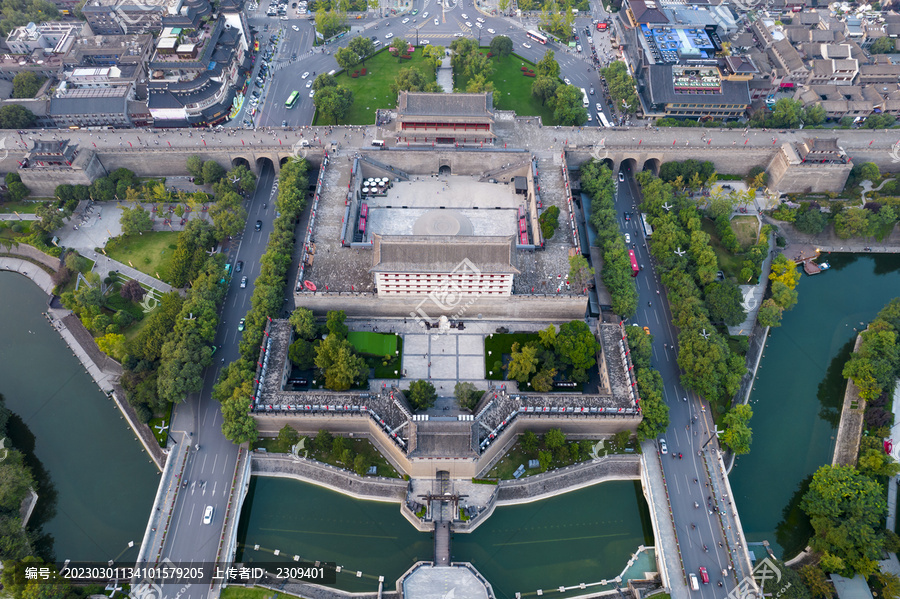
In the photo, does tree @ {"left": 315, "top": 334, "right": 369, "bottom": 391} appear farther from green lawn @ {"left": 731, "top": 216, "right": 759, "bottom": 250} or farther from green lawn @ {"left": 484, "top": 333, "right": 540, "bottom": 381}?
green lawn @ {"left": 731, "top": 216, "right": 759, "bottom": 250}

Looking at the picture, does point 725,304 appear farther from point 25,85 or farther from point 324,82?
point 25,85

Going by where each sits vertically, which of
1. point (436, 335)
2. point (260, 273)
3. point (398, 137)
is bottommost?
point (436, 335)

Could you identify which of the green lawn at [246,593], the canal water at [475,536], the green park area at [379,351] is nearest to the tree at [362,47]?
the green park area at [379,351]

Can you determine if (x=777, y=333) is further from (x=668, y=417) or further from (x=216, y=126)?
(x=216, y=126)

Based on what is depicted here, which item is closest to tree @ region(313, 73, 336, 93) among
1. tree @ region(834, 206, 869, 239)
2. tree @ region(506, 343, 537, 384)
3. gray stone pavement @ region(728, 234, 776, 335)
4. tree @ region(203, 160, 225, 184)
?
tree @ region(203, 160, 225, 184)

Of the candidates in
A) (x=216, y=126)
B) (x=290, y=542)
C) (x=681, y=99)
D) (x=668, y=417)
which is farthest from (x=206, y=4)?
(x=668, y=417)

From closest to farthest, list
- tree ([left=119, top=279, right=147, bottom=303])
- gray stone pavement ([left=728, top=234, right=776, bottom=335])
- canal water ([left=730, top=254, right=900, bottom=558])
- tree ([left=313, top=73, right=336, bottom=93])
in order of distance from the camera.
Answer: canal water ([left=730, top=254, right=900, bottom=558]), tree ([left=119, top=279, right=147, bottom=303]), gray stone pavement ([left=728, top=234, right=776, bottom=335]), tree ([left=313, top=73, right=336, bottom=93])
